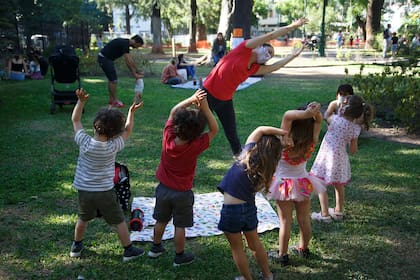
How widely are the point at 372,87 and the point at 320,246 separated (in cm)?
508

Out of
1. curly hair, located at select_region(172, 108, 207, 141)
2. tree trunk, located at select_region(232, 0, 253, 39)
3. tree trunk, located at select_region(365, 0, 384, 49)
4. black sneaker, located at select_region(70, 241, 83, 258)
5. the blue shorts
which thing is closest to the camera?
the blue shorts

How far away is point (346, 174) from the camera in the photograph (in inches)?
155

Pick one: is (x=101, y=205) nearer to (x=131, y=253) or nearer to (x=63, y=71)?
(x=131, y=253)

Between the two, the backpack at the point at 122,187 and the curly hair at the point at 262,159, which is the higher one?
the curly hair at the point at 262,159

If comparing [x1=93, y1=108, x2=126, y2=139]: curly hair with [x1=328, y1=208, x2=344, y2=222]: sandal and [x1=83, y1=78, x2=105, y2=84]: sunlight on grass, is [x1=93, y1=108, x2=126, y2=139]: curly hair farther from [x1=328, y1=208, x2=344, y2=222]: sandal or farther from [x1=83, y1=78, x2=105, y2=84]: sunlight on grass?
[x1=83, y1=78, x2=105, y2=84]: sunlight on grass

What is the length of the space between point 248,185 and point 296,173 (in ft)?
1.99

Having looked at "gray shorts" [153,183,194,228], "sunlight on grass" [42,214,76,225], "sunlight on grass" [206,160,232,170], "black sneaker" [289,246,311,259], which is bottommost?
"black sneaker" [289,246,311,259]

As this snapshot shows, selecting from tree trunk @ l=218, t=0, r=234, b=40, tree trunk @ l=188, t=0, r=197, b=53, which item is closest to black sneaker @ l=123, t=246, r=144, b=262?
tree trunk @ l=218, t=0, r=234, b=40

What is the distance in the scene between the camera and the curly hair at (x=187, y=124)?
293 centimetres

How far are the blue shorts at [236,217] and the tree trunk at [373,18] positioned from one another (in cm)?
3239

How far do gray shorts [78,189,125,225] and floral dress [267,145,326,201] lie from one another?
3.70 feet

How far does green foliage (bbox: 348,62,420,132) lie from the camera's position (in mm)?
7051

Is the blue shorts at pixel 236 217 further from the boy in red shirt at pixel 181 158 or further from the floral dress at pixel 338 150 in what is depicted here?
the floral dress at pixel 338 150

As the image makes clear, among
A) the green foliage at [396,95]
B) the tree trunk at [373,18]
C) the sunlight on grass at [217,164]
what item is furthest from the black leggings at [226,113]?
the tree trunk at [373,18]
